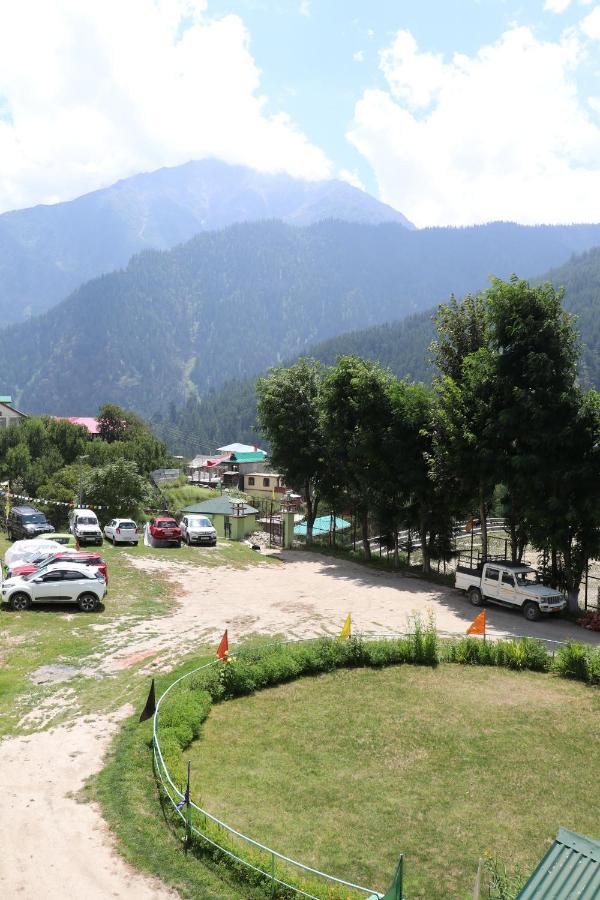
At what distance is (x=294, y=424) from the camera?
4262 centimetres

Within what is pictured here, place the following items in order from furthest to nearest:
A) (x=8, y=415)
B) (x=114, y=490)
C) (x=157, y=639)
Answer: (x=8, y=415)
(x=114, y=490)
(x=157, y=639)

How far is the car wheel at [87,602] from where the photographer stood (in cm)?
2289

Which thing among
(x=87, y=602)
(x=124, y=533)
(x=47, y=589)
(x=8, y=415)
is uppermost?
(x=8, y=415)

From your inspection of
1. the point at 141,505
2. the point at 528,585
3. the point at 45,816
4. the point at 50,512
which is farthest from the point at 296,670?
the point at 50,512

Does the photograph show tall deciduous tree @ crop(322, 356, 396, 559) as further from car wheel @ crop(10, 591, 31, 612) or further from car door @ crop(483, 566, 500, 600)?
car wheel @ crop(10, 591, 31, 612)

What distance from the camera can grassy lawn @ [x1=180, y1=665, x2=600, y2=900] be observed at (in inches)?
392

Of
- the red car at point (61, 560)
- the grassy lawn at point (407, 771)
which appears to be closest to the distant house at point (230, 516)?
the red car at point (61, 560)

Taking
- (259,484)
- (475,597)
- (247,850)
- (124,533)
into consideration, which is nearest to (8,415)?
(259,484)

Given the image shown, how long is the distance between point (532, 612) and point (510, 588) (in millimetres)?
1285

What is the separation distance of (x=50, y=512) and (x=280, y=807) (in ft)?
142

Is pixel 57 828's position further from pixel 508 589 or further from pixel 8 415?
pixel 8 415

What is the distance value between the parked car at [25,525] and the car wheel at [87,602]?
594 inches

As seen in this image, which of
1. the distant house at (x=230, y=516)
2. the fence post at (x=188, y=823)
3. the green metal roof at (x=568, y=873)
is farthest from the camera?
the distant house at (x=230, y=516)

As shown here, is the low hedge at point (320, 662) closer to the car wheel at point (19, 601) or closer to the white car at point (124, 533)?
the car wheel at point (19, 601)
